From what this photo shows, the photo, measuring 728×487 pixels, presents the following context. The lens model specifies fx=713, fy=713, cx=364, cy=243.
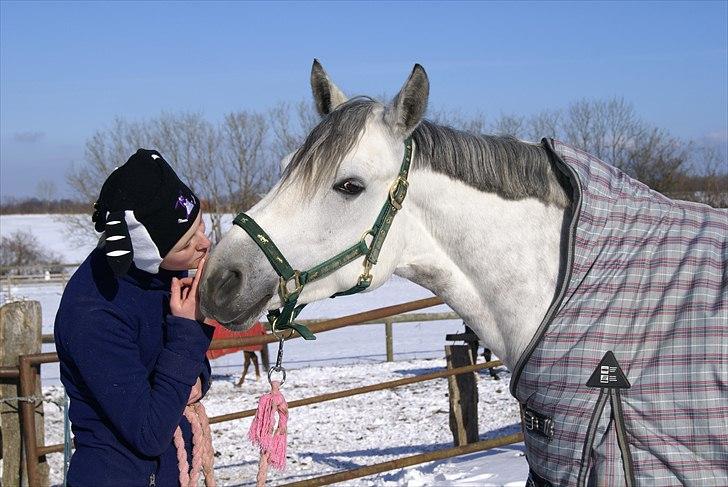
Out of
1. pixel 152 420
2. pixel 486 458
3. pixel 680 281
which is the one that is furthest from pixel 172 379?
pixel 486 458

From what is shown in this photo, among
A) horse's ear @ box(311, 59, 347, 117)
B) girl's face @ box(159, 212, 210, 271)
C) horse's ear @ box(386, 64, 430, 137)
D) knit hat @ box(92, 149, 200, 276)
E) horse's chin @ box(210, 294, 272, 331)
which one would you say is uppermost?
horse's ear @ box(311, 59, 347, 117)

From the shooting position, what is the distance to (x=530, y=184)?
199cm

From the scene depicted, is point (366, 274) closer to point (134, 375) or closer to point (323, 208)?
point (323, 208)

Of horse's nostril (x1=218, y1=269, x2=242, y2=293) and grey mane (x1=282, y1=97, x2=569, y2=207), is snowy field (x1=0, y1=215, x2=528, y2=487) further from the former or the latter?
horse's nostril (x1=218, y1=269, x2=242, y2=293)

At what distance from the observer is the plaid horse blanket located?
64.9 inches

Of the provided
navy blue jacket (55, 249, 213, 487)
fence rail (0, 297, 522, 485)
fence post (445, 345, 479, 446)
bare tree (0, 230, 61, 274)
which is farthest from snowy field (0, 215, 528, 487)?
bare tree (0, 230, 61, 274)

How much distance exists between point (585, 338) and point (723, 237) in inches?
18.0

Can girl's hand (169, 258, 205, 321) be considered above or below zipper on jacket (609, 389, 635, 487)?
above

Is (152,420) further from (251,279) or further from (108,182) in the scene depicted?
(108,182)

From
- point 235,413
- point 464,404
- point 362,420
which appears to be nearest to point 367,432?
point 362,420

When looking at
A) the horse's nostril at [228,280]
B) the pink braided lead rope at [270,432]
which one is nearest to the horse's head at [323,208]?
the horse's nostril at [228,280]

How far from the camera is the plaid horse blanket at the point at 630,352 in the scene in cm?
165

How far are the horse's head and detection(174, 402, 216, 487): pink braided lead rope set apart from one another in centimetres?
38

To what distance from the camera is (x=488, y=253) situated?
1.98 metres
